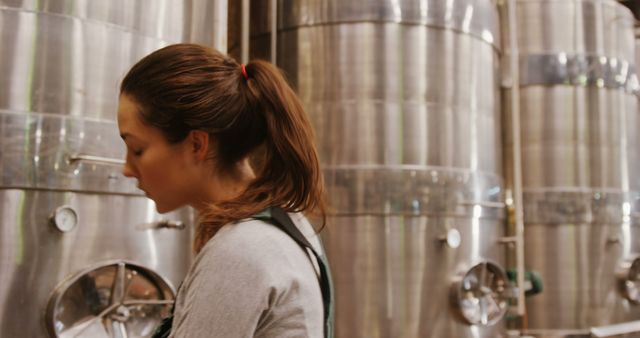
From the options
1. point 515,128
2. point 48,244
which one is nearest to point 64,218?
point 48,244

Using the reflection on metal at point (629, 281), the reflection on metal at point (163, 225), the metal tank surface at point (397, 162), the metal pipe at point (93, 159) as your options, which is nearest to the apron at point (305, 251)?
the metal pipe at point (93, 159)

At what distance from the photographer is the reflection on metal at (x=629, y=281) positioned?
761 centimetres

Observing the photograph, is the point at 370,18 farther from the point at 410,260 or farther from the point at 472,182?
the point at 410,260

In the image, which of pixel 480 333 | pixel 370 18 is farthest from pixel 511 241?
pixel 370 18

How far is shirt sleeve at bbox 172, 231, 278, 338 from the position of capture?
103cm

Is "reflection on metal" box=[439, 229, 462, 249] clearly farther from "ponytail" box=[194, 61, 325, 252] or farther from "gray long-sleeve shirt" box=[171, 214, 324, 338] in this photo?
"gray long-sleeve shirt" box=[171, 214, 324, 338]

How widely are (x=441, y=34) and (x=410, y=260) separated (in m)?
1.99

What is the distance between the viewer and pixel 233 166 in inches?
50.6

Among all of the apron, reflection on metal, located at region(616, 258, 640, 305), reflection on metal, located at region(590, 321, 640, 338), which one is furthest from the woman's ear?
reflection on metal, located at region(616, 258, 640, 305)

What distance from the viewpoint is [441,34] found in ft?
20.2

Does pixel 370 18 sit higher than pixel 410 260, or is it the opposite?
pixel 370 18

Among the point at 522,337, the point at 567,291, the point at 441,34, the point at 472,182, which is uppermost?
the point at 441,34

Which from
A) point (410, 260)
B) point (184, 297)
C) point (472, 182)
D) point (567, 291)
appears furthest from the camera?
point (567, 291)

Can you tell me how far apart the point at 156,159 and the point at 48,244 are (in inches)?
112
